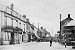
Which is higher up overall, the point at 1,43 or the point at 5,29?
the point at 5,29

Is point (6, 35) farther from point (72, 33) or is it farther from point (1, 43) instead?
point (72, 33)

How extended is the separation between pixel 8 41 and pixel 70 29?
107 feet

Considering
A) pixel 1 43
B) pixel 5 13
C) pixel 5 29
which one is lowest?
pixel 1 43

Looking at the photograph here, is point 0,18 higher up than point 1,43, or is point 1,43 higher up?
point 0,18

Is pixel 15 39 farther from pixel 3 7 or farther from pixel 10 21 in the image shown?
pixel 3 7

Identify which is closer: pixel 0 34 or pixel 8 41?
pixel 0 34

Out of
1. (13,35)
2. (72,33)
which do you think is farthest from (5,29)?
(72,33)

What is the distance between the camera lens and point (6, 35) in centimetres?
4131

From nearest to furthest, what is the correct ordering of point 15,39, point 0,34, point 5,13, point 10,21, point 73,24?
point 0,34 → point 5,13 → point 10,21 → point 15,39 → point 73,24

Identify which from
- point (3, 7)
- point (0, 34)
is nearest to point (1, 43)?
point (0, 34)

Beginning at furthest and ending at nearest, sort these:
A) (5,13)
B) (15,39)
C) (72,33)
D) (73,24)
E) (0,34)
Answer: (73,24) < (72,33) < (15,39) < (5,13) < (0,34)

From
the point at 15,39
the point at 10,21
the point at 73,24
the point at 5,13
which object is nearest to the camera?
the point at 5,13

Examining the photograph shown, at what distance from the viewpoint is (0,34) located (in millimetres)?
38469

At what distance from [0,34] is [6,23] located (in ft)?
12.6
